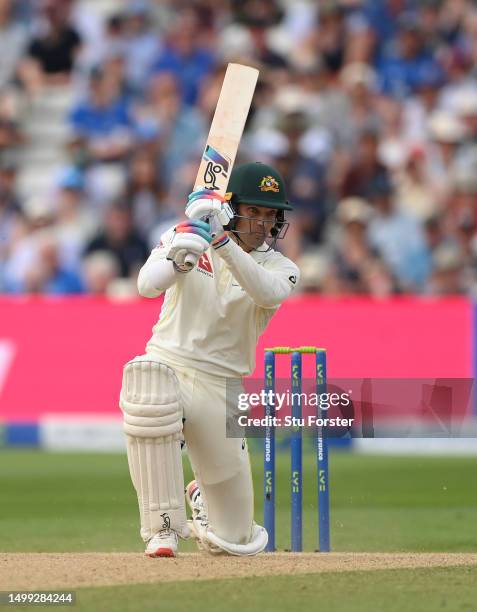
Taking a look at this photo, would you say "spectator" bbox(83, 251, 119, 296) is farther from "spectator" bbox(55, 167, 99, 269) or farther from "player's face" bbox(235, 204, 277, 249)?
"player's face" bbox(235, 204, 277, 249)

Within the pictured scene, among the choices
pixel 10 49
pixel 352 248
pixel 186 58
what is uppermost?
pixel 10 49

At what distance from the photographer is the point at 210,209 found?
5.57m

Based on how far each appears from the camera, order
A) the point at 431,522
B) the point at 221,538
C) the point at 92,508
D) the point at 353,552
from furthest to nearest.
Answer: the point at 92,508 → the point at 431,522 → the point at 353,552 → the point at 221,538

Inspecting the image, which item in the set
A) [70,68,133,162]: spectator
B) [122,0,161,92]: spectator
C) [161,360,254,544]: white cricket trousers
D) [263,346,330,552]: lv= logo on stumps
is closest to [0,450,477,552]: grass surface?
[263,346,330,552]: lv= logo on stumps

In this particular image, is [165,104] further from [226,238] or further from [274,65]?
[226,238]

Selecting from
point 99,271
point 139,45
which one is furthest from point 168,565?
point 139,45

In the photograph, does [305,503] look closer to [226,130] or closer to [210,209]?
[226,130]

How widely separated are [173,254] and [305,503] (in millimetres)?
3971

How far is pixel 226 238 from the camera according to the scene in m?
5.54

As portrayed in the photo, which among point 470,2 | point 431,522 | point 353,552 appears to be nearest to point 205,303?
point 353,552

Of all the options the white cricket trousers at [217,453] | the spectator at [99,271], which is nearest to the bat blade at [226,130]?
the white cricket trousers at [217,453]

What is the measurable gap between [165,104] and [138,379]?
863 centimetres

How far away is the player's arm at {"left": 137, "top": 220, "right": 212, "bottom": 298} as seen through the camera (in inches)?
215

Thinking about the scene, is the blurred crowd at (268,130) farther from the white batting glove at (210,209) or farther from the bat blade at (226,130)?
the white batting glove at (210,209)
